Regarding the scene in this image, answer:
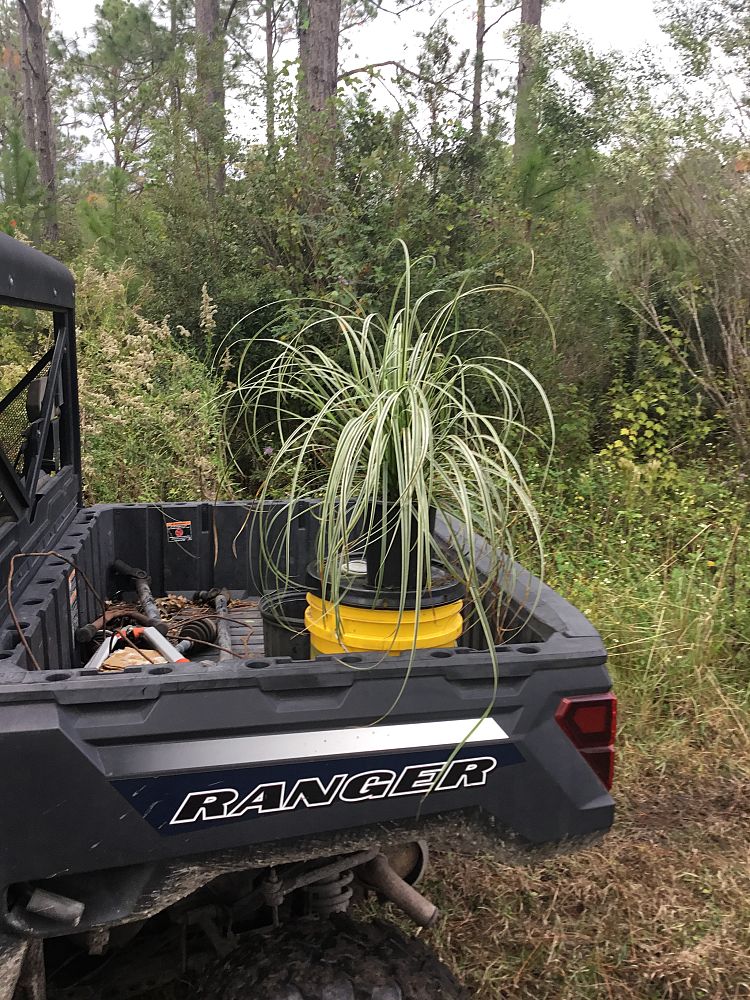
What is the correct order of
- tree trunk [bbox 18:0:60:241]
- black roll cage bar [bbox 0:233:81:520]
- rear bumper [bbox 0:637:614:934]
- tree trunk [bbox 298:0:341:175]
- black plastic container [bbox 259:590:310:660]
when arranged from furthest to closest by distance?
tree trunk [bbox 18:0:60:241], tree trunk [bbox 298:0:341:175], black plastic container [bbox 259:590:310:660], black roll cage bar [bbox 0:233:81:520], rear bumper [bbox 0:637:614:934]

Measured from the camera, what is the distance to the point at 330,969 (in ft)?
5.47

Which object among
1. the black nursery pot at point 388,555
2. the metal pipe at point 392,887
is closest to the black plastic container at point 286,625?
the black nursery pot at point 388,555

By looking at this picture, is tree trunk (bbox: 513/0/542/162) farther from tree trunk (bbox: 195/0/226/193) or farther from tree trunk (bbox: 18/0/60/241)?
tree trunk (bbox: 18/0/60/241)

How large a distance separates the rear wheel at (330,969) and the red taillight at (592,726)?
533 mm

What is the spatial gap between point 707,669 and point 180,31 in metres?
21.2

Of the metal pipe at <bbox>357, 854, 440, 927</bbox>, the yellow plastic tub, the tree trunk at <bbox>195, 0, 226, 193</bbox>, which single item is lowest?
the metal pipe at <bbox>357, 854, 440, 927</bbox>

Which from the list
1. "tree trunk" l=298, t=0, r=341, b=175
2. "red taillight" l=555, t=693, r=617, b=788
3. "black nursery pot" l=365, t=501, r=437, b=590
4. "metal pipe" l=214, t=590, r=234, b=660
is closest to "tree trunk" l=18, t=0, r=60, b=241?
"tree trunk" l=298, t=0, r=341, b=175

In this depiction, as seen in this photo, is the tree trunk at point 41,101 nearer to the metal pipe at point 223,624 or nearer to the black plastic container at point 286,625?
the metal pipe at point 223,624

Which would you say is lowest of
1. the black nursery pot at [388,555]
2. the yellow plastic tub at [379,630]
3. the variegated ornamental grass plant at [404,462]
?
the yellow plastic tub at [379,630]

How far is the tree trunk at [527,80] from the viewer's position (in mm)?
9335

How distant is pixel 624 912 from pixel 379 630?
1.65 metres

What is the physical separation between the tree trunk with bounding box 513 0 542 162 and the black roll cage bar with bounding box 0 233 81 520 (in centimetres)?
703

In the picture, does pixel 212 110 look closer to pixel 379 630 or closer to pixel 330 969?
pixel 379 630

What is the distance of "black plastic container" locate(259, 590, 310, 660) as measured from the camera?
2045mm
